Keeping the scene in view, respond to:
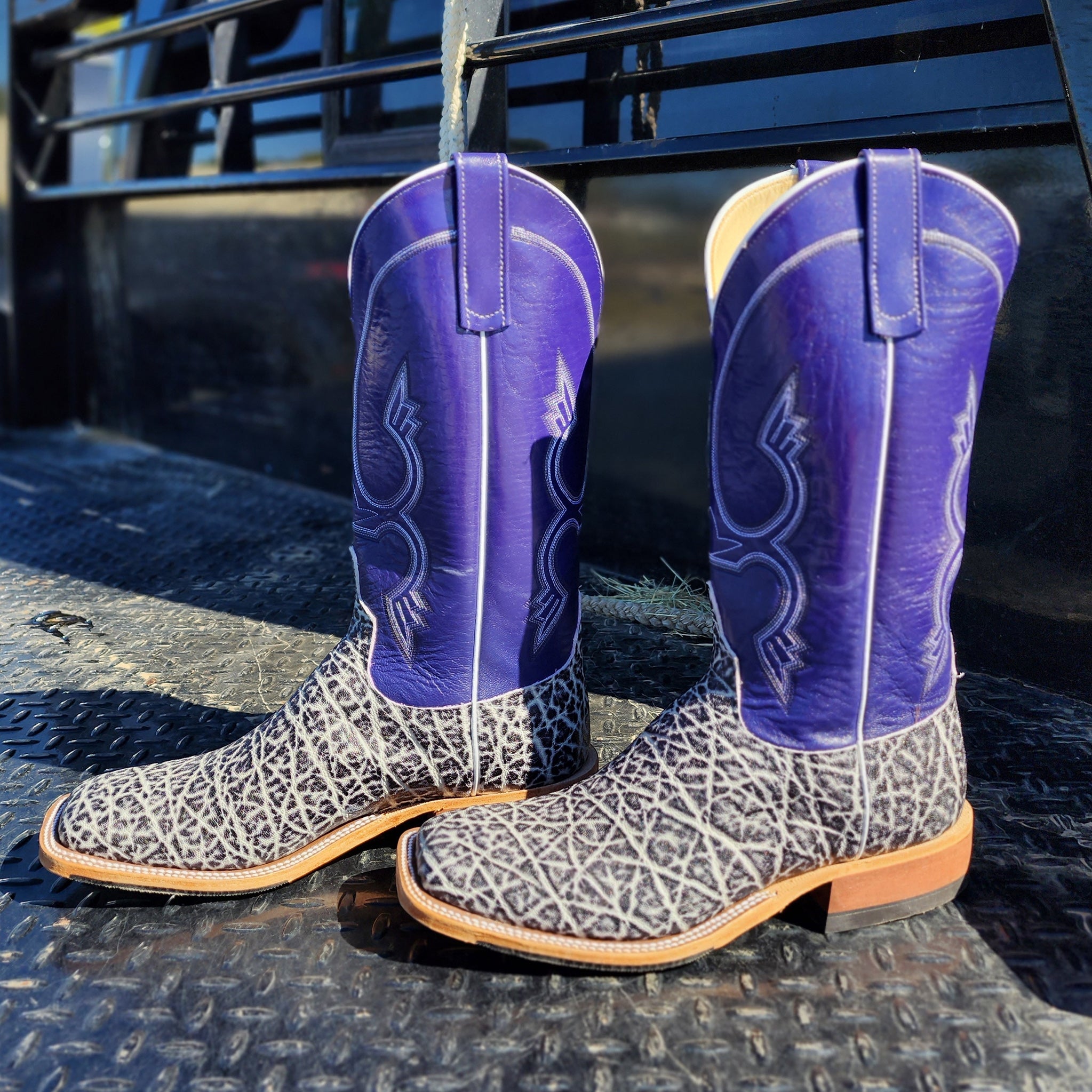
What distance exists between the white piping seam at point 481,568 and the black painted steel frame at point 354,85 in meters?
0.65

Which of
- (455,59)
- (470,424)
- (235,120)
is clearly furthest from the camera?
(235,120)

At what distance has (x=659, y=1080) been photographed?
0.83 meters

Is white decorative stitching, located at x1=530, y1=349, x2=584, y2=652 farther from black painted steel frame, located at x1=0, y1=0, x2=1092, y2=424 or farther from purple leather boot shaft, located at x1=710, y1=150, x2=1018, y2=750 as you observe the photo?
black painted steel frame, located at x1=0, y1=0, x2=1092, y2=424

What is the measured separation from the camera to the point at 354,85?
92.6 inches

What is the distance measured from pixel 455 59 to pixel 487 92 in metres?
0.15

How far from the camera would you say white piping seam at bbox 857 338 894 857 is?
35.6 inches

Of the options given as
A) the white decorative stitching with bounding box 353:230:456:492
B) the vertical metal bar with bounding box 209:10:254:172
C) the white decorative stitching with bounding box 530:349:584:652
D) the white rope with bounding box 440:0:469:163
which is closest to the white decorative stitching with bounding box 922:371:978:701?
the white decorative stitching with bounding box 530:349:584:652

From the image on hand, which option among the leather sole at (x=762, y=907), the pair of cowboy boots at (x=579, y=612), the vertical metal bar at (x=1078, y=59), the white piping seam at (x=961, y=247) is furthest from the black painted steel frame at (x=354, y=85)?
the leather sole at (x=762, y=907)

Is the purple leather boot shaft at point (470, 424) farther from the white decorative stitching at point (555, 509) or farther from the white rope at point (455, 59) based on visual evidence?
the white rope at point (455, 59)

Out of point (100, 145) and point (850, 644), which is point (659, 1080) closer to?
point (850, 644)

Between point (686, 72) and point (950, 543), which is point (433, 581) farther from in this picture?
point (686, 72)

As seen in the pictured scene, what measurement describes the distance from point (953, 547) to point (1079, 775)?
521mm

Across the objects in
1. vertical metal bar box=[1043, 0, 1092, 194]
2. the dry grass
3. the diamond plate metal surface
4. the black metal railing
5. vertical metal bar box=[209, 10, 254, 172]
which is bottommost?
the diamond plate metal surface

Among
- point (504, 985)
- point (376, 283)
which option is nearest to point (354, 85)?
point (376, 283)
